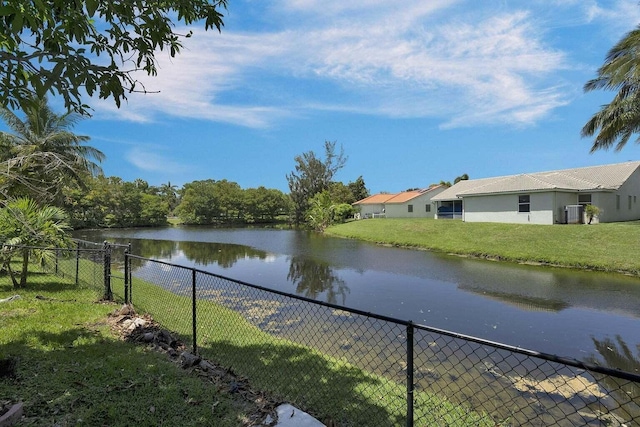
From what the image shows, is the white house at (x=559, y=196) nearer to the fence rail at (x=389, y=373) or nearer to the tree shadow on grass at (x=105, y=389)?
the fence rail at (x=389, y=373)

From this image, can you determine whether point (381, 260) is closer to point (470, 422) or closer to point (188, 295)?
point (188, 295)

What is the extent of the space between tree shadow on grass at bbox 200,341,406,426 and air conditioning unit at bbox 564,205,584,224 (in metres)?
21.6

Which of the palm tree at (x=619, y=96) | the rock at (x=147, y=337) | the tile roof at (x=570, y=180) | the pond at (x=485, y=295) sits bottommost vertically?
the pond at (x=485, y=295)

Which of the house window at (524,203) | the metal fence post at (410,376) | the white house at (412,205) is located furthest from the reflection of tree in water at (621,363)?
the white house at (412,205)

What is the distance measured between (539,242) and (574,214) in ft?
19.3

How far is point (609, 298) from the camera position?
364 inches

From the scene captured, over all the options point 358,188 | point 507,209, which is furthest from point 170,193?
point 507,209

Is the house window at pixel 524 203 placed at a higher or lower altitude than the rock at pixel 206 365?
higher

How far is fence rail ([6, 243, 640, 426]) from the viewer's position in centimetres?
354

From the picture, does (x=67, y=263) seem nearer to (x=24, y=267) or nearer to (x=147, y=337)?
(x=24, y=267)

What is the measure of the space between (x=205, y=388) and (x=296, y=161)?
175ft

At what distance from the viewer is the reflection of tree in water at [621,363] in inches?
175

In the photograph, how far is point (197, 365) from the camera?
163 inches

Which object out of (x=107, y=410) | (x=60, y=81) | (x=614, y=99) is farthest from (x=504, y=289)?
(x=614, y=99)
